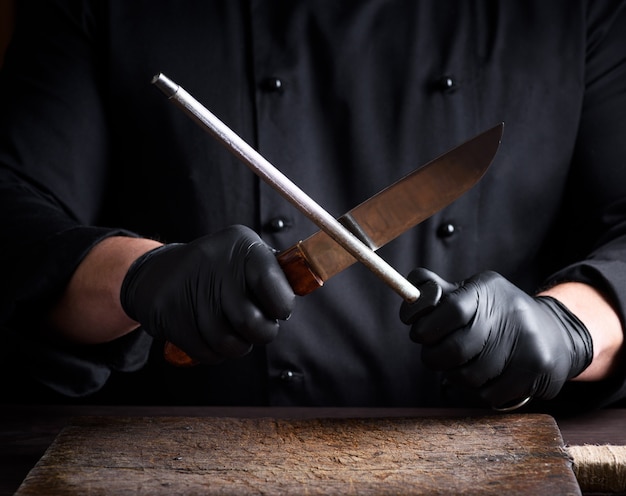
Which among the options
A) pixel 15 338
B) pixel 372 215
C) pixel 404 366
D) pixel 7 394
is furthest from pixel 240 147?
pixel 7 394

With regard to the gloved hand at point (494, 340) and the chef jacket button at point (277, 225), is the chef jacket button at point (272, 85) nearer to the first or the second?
the chef jacket button at point (277, 225)

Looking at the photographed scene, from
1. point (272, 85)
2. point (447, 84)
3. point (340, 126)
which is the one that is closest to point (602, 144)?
point (447, 84)

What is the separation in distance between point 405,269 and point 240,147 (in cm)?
50

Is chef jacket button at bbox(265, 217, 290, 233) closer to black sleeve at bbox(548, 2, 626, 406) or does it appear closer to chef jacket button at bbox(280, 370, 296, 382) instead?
chef jacket button at bbox(280, 370, 296, 382)

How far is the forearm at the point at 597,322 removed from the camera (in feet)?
2.93

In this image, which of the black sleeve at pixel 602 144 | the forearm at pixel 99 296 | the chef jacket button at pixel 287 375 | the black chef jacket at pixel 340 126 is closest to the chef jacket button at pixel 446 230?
the black chef jacket at pixel 340 126

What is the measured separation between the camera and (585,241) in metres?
1.12

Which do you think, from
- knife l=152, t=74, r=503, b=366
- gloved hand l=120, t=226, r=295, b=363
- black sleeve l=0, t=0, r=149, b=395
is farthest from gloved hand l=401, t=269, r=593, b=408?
black sleeve l=0, t=0, r=149, b=395

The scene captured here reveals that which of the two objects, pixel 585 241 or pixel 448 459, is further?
pixel 585 241

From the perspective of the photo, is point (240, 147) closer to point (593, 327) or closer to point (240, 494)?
point (240, 494)

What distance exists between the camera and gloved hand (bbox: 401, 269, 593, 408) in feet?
2.53

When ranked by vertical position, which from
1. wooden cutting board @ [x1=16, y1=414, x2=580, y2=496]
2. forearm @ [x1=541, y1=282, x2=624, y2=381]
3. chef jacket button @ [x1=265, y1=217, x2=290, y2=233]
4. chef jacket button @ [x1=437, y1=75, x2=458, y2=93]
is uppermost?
chef jacket button @ [x1=437, y1=75, x2=458, y2=93]

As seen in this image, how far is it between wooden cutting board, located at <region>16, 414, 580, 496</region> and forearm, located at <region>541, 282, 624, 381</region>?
15cm

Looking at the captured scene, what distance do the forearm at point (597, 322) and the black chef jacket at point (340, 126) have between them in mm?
152
